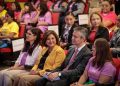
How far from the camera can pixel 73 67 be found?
3.99m

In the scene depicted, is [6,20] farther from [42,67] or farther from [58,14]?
[42,67]

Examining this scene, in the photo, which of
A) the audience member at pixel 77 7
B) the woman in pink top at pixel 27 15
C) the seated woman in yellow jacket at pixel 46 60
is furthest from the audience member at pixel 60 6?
the seated woman in yellow jacket at pixel 46 60

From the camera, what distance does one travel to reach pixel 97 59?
3.56 metres

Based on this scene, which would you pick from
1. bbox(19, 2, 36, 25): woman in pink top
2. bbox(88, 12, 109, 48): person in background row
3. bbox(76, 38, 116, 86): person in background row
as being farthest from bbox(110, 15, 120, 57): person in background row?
bbox(19, 2, 36, 25): woman in pink top

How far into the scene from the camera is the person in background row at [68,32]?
5.70 m

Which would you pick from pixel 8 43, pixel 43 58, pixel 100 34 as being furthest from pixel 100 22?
pixel 8 43

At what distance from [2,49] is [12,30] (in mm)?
497

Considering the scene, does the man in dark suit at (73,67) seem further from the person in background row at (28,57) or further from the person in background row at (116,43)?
the person in background row at (28,57)

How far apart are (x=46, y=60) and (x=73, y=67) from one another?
1.52ft

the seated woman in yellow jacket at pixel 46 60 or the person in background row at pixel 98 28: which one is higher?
the person in background row at pixel 98 28

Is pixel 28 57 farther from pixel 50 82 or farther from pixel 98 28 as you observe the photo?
pixel 98 28

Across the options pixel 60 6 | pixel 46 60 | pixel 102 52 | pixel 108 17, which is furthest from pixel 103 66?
pixel 60 6

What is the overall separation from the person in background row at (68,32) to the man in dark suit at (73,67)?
1.62 metres

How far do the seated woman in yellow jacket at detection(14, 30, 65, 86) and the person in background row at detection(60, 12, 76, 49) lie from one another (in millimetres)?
1324
